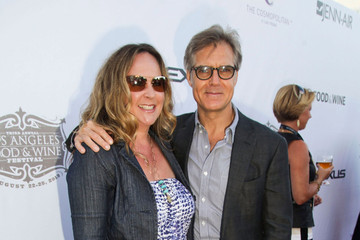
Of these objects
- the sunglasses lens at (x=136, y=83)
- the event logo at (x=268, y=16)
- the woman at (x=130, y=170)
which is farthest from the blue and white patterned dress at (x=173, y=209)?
the event logo at (x=268, y=16)

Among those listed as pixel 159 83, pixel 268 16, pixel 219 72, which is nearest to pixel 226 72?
pixel 219 72

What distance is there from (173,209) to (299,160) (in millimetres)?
1455

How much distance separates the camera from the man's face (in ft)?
5.82

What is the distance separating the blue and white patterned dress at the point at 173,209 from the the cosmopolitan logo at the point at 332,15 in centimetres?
359

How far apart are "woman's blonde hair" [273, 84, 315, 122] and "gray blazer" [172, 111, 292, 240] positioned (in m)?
1.14

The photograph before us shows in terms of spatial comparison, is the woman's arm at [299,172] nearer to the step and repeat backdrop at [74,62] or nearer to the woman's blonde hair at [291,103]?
the woman's blonde hair at [291,103]

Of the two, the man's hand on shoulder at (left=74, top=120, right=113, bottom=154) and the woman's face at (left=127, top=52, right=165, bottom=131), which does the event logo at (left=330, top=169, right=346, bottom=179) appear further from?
the man's hand on shoulder at (left=74, top=120, right=113, bottom=154)

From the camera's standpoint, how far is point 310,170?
2.63 m

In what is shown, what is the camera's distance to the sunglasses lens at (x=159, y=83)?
Result: 155 cm

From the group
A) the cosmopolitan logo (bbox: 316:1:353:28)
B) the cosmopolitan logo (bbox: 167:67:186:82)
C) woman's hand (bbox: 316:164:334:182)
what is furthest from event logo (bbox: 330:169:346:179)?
the cosmopolitan logo (bbox: 167:67:186:82)

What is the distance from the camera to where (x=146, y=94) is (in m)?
1.49

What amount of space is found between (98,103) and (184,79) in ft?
4.75

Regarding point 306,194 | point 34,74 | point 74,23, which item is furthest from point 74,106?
point 306,194

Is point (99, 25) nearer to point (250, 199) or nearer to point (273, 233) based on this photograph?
point (250, 199)
